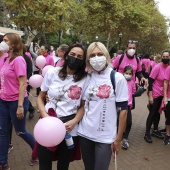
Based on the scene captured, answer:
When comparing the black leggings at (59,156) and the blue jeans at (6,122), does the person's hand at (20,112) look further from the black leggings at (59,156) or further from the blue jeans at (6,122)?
the black leggings at (59,156)

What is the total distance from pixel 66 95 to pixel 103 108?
1.34 feet

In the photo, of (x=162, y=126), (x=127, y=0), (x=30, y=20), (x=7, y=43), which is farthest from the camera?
(x=127, y=0)

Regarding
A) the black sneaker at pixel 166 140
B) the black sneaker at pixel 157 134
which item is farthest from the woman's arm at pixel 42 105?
the black sneaker at pixel 157 134

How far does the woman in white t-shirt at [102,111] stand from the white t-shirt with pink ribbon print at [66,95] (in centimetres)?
8

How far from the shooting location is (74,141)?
2.72 meters

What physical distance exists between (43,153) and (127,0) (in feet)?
75.8

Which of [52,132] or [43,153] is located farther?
[43,153]

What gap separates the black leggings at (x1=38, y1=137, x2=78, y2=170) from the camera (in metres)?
2.65

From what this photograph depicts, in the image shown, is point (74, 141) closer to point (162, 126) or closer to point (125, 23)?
point (162, 126)

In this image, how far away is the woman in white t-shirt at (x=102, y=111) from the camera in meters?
2.52

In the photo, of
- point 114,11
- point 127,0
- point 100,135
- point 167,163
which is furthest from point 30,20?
point 127,0

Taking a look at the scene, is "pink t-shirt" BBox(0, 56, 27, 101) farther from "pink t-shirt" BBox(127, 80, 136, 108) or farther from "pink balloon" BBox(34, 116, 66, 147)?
"pink t-shirt" BBox(127, 80, 136, 108)

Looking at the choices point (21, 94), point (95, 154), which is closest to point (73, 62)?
point (95, 154)

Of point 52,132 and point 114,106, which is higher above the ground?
point 114,106
